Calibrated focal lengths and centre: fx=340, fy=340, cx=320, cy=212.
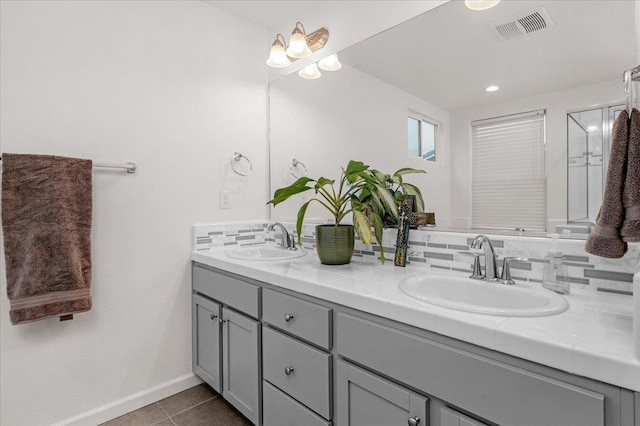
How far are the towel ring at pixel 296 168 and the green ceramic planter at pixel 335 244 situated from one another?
74cm

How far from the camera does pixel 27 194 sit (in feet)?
4.75

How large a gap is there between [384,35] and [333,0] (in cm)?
46

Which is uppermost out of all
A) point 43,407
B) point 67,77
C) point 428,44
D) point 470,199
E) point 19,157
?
point 428,44

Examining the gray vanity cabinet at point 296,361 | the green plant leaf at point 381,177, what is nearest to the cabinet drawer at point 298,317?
the gray vanity cabinet at point 296,361

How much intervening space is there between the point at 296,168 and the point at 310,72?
0.61 metres

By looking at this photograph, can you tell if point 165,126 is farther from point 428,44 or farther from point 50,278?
point 428,44

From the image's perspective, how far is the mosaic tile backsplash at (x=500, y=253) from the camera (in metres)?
1.05

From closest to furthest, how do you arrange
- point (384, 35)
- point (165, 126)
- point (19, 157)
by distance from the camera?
1. point (19, 157)
2. point (384, 35)
3. point (165, 126)

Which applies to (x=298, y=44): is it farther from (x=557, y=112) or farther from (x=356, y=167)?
(x=557, y=112)

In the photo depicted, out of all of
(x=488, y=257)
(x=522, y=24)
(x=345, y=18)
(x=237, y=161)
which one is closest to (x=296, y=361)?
(x=488, y=257)

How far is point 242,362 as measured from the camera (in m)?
1.59

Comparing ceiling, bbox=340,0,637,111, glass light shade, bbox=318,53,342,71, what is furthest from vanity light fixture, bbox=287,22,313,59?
ceiling, bbox=340,0,637,111

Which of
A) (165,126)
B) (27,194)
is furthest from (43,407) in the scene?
(165,126)

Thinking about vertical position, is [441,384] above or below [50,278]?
below
